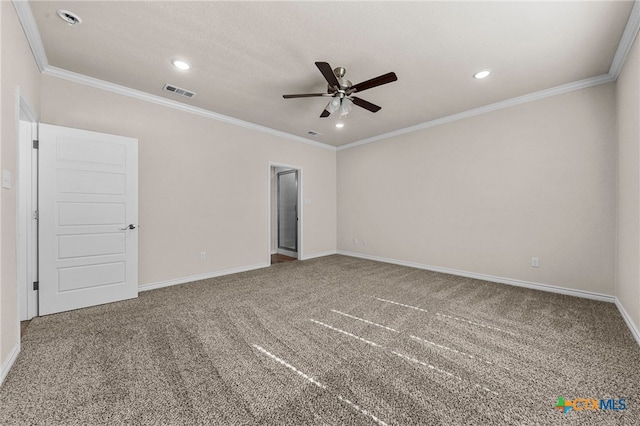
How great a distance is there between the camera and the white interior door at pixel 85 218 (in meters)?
2.83

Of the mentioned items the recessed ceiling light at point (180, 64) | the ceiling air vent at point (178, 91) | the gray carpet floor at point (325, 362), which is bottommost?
the gray carpet floor at point (325, 362)

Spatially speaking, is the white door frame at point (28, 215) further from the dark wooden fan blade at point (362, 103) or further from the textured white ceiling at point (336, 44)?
the dark wooden fan blade at point (362, 103)

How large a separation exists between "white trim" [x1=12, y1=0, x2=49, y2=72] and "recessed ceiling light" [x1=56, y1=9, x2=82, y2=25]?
189mm

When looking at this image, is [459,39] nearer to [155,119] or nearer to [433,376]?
[433,376]

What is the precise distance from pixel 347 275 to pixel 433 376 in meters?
2.71

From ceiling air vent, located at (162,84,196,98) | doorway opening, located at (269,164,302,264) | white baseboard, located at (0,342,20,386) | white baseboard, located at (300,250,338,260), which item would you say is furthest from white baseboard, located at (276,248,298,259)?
white baseboard, located at (0,342,20,386)

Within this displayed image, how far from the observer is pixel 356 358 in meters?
2.00

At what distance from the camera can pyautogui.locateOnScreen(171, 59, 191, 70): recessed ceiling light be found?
2806mm

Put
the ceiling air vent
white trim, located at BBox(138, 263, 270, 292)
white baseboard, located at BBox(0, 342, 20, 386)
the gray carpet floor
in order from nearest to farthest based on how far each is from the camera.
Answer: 1. the gray carpet floor
2. white baseboard, located at BBox(0, 342, 20, 386)
3. the ceiling air vent
4. white trim, located at BBox(138, 263, 270, 292)

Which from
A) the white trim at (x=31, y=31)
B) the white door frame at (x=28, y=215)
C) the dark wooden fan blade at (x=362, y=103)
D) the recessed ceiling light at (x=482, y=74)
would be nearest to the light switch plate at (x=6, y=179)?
the white door frame at (x=28, y=215)

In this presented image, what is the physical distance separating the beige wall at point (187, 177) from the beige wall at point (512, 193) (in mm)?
2576

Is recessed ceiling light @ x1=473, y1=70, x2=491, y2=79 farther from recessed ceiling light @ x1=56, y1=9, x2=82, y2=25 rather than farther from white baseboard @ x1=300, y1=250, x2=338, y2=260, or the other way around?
white baseboard @ x1=300, y1=250, x2=338, y2=260

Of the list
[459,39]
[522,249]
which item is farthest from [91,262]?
[522,249]

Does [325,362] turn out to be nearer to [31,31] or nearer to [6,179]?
[6,179]
